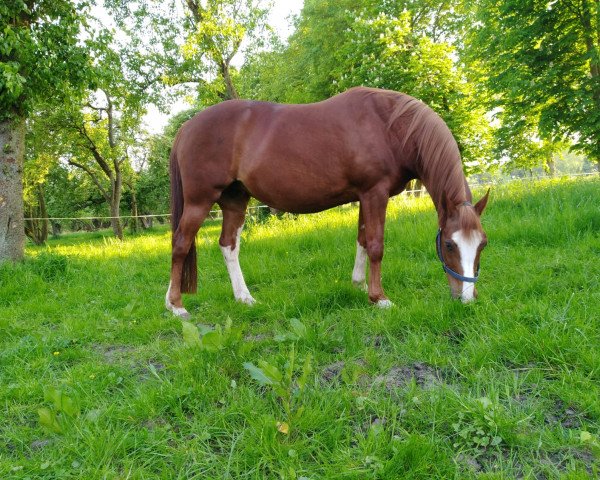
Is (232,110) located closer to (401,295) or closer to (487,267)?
(401,295)

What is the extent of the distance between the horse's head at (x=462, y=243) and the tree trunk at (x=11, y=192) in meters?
6.62

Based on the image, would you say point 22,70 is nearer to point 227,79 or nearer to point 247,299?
point 247,299

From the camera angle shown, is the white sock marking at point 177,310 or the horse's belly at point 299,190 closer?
the horse's belly at point 299,190

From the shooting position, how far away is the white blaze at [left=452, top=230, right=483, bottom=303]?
115 inches

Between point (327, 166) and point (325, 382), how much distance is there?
82.3 inches

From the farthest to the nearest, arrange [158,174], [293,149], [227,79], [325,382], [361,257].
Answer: [158,174], [227,79], [361,257], [293,149], [325,382]

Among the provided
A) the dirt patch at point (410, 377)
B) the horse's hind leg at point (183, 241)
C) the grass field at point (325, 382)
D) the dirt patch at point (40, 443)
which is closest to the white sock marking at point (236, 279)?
the grass field at point (325, 382)

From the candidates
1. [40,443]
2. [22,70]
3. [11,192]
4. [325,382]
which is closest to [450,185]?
[325,382]

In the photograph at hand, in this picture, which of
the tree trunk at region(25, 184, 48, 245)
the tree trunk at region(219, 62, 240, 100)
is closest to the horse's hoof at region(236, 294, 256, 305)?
the tree trunk at region(219, 62, 240, 100)

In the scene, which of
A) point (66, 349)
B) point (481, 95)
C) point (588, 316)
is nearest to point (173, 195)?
point (66, 349)

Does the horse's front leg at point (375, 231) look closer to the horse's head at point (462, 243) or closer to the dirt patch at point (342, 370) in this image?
the horse's head at point (462, 243)

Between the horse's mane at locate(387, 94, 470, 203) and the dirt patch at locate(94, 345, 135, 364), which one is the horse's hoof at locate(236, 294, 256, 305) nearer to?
the dirt patch at locate(94, 345, 135, 364)

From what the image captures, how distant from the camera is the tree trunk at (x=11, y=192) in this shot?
6111 mm

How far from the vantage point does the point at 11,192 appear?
6188 millimetres
